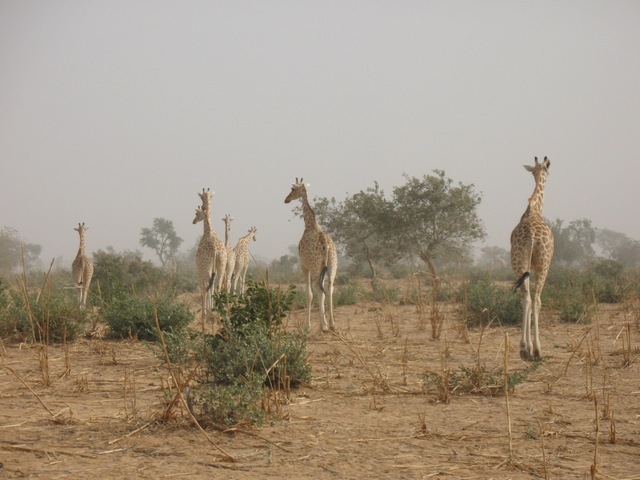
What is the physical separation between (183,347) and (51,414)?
2.36 metres

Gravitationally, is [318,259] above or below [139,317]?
above

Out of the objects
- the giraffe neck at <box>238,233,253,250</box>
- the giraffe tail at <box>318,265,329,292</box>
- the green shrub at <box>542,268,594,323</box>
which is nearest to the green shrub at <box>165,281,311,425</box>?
the giraffe tail at <box>318,265,329,292</box>

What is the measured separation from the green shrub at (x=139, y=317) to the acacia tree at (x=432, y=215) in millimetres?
15694

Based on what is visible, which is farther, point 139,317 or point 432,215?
point 432,215

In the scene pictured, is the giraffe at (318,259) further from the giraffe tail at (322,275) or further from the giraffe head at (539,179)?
the giraffe head at (539,179)

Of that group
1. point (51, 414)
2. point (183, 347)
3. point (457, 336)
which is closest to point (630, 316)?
point (457, 336)

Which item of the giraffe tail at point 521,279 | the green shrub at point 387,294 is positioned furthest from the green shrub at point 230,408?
the green shrub at point 387,294

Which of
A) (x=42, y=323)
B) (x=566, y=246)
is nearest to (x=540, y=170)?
(x=42, y=323)

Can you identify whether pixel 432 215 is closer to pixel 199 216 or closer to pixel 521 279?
pixel 199 216

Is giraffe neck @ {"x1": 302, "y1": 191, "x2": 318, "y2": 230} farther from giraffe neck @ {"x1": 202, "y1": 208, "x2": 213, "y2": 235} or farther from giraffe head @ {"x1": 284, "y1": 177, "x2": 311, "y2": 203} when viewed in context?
giraffe neck @ {"x1": 202, "y1": 208, "x2": 213, "y2": 235}

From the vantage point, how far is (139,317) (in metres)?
10.7

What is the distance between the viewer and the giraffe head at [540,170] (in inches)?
397

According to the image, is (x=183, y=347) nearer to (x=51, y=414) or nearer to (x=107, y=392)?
(x=107, y=392)

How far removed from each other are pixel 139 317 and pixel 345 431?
245 inches
